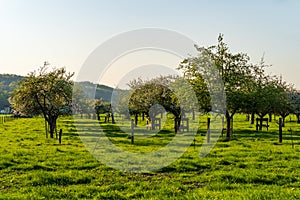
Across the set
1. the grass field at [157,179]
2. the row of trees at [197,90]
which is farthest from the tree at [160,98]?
the grass field at [157,179]

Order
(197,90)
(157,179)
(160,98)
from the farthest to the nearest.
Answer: (160,98)
(197,90)
(157,179)

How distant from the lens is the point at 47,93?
131 feet

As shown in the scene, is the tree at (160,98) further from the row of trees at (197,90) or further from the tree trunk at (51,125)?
the tree trunk at (51,125)

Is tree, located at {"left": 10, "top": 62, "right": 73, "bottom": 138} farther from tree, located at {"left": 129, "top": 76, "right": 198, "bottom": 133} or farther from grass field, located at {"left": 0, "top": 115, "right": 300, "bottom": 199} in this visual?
grass field, located at {"left": 0, "top": 115, "right": 300, "bottom": 199}

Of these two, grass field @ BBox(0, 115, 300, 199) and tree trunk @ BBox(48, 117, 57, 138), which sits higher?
tree trunk @ BBox(48, 117, 57, 138)

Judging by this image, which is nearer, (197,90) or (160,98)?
(197,90)

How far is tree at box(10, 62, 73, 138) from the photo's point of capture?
39219 millimetres

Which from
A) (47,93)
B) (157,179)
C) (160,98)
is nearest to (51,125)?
(47,93)

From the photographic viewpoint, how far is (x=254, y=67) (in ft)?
122

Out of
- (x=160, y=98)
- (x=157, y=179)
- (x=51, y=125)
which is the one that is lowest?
(x=157, y=179)

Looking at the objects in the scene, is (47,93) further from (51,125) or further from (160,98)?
(160,98)

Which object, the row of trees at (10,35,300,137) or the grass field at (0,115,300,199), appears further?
the row of trees at (10,35,300,137)

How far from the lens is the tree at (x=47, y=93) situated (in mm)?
39219

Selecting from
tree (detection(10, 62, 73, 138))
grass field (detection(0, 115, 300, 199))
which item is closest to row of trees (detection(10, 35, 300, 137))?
tree (detection(10, 62, 73, 138))
